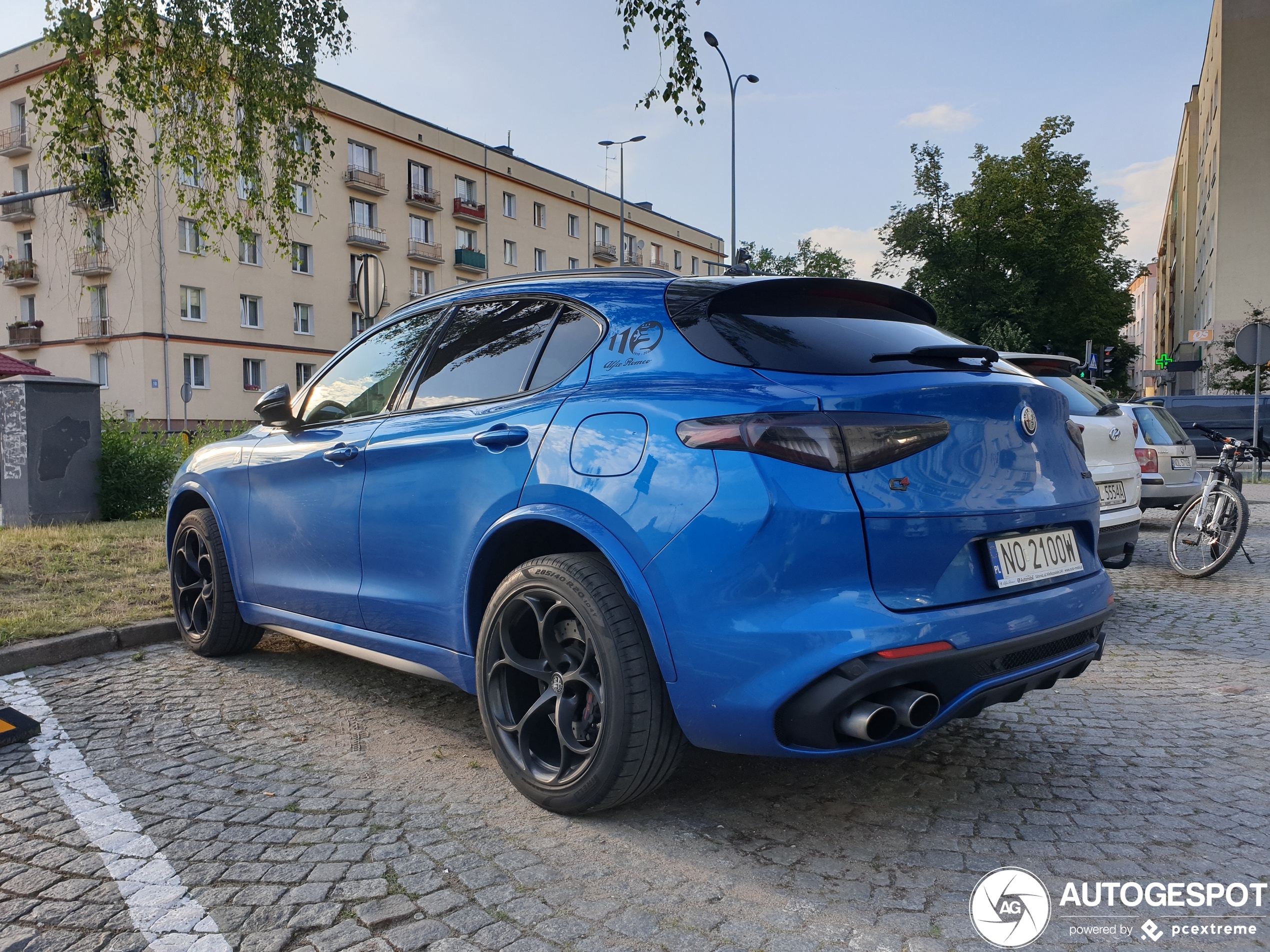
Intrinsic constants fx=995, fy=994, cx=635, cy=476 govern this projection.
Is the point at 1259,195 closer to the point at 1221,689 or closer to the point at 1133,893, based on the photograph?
the point at 1221,689

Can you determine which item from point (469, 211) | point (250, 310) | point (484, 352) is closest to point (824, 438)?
point (484, 352)

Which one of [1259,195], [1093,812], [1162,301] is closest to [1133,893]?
[1093,812]

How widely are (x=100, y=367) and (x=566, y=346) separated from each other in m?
40.3

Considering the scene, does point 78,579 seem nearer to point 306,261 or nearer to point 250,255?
point 250,255

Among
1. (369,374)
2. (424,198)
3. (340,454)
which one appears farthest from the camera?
(424,198)

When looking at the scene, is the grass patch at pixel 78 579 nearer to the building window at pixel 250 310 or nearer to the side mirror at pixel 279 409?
the side mirror at pixel 279 409

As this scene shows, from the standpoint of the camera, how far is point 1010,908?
2.51 meters

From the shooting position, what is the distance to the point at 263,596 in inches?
188

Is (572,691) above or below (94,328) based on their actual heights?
below

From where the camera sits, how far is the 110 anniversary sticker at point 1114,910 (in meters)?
2.39

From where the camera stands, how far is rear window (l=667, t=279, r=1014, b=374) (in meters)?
2.95

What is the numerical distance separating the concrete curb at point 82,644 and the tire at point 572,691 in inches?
125

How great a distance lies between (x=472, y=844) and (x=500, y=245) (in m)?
52.6

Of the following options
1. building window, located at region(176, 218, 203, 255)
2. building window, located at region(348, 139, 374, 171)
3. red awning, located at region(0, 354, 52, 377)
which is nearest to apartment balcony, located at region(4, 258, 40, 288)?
building window, located at region(176, 218, 203, 255)
